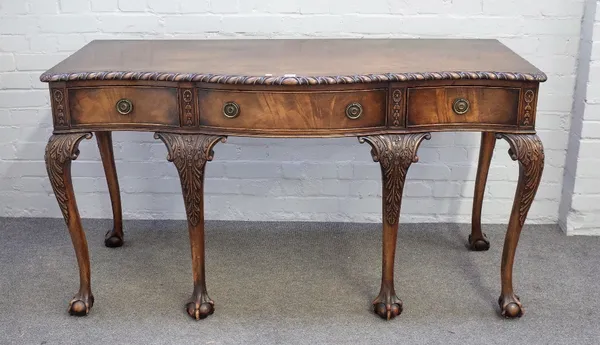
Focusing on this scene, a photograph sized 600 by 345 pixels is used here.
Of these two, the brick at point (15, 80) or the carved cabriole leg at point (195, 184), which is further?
the brick at point (15, 80)

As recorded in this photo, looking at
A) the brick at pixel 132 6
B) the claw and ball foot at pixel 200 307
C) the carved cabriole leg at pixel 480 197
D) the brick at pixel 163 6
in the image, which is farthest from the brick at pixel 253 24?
the claw and ball foot at pixel 200 307

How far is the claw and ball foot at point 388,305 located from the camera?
98.9 inches

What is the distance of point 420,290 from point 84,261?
1.17 meters

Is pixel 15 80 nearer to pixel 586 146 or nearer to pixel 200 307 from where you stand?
pixel 200 307

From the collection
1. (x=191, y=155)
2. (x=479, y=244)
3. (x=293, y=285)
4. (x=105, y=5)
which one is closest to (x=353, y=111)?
(x=191, y=155)

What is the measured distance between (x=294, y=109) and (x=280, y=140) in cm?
94

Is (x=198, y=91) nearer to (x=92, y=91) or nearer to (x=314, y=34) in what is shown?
(x=92, y=91)

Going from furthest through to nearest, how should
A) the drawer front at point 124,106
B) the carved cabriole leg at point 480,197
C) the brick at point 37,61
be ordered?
the brick at point 37,61, the carved cabriole leg at point 480,197, the drawer front at point 124,106

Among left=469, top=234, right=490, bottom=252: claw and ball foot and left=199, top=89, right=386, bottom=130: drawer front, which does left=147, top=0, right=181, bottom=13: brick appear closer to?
left=199, top=89, right=386, bottom=130: drawer front

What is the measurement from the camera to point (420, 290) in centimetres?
272

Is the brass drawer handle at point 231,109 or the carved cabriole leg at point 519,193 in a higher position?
the brass drawer handle at point 231,109

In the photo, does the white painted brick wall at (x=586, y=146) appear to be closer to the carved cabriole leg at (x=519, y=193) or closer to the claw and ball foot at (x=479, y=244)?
the claw and ball foot at (x=479, y=244)

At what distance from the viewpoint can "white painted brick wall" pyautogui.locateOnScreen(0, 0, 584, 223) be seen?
302cm

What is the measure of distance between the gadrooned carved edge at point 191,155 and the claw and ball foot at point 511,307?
106cm
